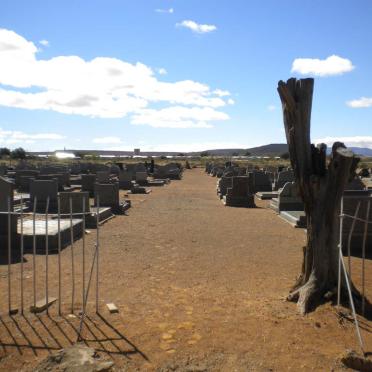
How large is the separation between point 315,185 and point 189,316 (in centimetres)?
261

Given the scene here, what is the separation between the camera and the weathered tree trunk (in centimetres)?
681

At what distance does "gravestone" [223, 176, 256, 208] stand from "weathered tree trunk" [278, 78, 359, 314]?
15351 millimetres

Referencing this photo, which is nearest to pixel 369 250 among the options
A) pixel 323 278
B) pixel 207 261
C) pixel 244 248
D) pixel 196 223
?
pixel 244 248

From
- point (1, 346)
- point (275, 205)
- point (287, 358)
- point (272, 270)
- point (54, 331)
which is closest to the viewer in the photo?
point (287, 358)

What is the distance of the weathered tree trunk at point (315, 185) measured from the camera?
22.4 ft

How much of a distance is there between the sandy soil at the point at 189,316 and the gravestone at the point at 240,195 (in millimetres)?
9759

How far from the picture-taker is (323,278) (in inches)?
272

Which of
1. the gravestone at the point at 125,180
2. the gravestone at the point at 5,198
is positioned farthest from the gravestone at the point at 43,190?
the gravestone at the point at 125,180

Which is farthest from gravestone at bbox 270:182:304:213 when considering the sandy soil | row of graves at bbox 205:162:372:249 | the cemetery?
the sandy soil

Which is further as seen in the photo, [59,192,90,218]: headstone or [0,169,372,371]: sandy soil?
[59,192,90,218]: headstone

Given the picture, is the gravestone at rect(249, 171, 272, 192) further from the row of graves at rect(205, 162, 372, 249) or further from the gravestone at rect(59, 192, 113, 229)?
the gravestone at rect(59, 192, 113, 229)

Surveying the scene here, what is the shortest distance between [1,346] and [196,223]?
11190 millimetres

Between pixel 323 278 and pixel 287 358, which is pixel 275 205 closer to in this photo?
pixel 323 278

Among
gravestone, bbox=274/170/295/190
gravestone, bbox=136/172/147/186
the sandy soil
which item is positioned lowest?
the sandy soil
